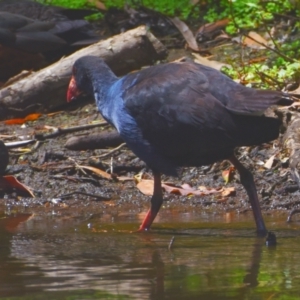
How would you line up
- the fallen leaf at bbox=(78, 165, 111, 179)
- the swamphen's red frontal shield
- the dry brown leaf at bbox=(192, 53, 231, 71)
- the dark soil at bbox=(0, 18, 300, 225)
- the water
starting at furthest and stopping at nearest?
the dry brown leaf at bbox=(192, 53, 231, 71) < the fallen leaf at bbox=(78, 165, 111, 179) < the dark soil at bbox=(0, 18, 300, 225) < the swamphen's red frontal shield < the water

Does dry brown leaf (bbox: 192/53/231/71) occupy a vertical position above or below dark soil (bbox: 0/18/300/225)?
above

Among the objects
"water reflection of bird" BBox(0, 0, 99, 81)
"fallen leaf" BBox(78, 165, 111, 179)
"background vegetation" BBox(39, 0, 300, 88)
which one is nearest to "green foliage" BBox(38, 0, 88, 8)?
"background vegetation" BBox(39, 0, 300, 88)

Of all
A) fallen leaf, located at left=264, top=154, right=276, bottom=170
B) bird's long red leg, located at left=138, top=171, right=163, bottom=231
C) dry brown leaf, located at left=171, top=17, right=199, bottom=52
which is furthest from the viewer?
dry brown leaf, located at left=171, top=17, right=199, bottom=52

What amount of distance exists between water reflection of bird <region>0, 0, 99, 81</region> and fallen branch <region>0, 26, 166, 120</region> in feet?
2.12

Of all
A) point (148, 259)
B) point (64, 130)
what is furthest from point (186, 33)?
point (148, 259)

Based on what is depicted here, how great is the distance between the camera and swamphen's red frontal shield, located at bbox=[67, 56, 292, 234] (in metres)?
5.91

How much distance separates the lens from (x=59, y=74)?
9586mm

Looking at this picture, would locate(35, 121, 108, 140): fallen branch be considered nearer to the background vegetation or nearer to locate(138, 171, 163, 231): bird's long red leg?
the background vegetation

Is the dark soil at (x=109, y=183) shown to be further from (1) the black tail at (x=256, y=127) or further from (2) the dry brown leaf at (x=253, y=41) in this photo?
(2) the dry brown leaf at (x=253, y=41)

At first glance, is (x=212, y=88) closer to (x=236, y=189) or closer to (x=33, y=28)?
(x=236, y=189)

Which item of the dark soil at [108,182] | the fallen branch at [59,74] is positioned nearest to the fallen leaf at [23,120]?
the fallen branch at [59,74]

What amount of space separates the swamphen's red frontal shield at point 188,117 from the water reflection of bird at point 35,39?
3.93 m

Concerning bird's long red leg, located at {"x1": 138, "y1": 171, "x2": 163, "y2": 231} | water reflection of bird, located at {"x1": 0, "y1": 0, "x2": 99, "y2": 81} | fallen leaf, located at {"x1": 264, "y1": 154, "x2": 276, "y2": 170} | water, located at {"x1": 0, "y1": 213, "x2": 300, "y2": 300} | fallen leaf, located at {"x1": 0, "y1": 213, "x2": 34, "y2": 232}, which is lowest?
water, located at {"x1": 0, "y1": 213, "x2": 300, "y2": 300}

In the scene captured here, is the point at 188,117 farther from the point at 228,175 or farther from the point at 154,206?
the point at 228,175
